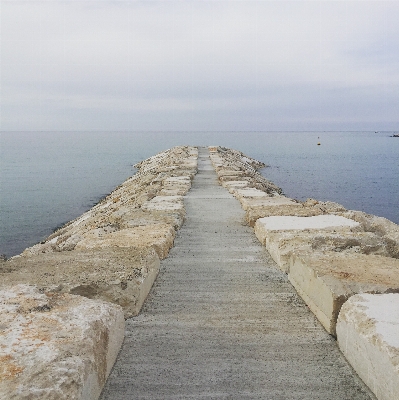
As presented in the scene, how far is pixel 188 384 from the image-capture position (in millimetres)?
1863

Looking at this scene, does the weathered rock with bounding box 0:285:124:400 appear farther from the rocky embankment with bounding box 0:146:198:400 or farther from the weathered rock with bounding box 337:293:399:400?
the weathered rock with bounding box 337:293:399:400

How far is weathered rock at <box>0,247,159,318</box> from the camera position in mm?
2375

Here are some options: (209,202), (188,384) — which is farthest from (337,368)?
(209,202)

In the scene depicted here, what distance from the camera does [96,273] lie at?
255cm

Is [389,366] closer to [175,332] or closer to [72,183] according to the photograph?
[175,332]

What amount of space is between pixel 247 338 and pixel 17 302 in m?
1.18

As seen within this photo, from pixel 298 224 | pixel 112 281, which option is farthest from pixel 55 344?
pixel 298 224

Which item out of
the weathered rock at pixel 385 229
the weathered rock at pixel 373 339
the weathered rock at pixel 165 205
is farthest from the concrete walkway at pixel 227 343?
the weathered rock at pixel 165 205

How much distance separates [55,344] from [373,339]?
133cm

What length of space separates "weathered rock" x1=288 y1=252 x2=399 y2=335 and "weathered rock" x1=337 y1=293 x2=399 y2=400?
0.09 m

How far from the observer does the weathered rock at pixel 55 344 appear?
4.79ft

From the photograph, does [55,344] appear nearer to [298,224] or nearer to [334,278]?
[334,278]

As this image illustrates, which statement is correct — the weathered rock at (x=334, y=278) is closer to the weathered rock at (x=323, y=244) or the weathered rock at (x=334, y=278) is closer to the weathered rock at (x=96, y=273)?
the weathered rock at (x=323, y=244)

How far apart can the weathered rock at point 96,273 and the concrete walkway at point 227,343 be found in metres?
0.14
